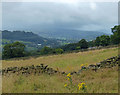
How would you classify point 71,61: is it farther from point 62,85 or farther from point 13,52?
point 13,52

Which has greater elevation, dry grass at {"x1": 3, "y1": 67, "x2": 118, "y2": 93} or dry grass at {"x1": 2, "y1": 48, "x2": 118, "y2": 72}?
dry grass at {"x1": 2, "y1": 48, "x2": 118, "y2": 72}

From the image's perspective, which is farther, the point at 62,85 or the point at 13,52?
the point at 13,52

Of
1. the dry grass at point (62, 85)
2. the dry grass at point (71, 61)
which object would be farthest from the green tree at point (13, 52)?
the dry grass at point (62, 85)

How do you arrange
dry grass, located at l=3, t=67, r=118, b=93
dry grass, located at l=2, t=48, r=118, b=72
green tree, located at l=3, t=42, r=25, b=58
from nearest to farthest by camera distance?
dry grass, located at l=3, t=67, r=118, b=93, dry grass, located at l=2, t=48, r=118, b=72, green tree, located at l=3, t=42, r=25, b=58

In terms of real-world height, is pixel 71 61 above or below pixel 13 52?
below

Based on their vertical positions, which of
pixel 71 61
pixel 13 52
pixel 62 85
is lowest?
pixel 62 85

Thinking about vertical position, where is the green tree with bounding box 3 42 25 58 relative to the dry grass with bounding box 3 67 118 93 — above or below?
above

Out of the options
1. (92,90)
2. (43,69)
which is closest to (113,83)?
(92,90)

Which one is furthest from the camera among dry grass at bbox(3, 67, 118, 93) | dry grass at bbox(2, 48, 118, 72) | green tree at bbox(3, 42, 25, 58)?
green tree at bbox(3, 42, 25, 58)

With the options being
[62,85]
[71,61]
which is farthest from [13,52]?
[62,85]

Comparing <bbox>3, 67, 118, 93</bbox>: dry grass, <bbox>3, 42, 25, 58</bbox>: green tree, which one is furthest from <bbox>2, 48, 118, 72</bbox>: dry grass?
<bbox>3, 42, 25, 58</bbox>: green tree

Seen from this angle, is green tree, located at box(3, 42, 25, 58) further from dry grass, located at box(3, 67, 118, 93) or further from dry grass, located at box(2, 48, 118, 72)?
dry grass, located at box(3, 67, 118, 93)

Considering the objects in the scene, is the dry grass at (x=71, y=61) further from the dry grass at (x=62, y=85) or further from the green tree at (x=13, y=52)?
the green tree at (x=13, y=52)

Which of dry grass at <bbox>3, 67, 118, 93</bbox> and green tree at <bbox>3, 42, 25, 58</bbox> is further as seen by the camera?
green tree at <bbox>3, 42, 25, 58</bbox>
